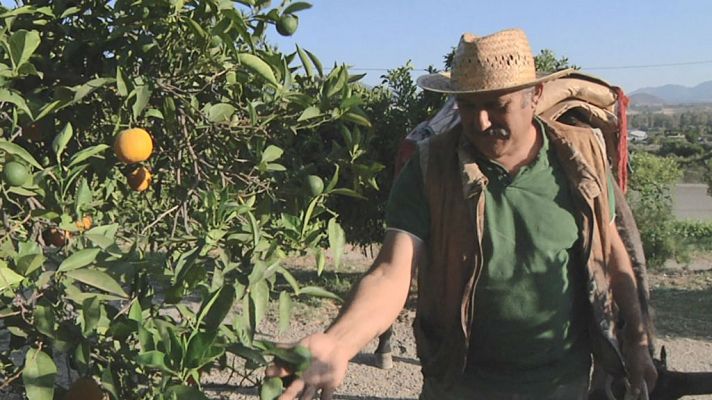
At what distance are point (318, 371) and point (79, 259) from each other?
41 centimetres

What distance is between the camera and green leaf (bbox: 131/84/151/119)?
4.71 ft

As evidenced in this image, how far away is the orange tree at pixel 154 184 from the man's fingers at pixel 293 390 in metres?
0.04

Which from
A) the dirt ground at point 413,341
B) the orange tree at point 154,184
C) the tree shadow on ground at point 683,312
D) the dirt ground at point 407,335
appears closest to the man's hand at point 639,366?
the orange tree at point 154,184

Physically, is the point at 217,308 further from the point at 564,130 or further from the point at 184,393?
the point at 564,130

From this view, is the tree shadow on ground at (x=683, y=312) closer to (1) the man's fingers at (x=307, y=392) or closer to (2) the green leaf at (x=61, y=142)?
(1) the man's fingers at (x=307, y=392)

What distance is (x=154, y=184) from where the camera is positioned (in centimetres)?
192

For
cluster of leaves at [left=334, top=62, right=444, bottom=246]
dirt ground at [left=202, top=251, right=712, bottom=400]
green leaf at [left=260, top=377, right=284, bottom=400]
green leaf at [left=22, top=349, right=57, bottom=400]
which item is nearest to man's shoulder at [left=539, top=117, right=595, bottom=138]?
green leaf at [left=260, top=377, right=284, bottom=400]

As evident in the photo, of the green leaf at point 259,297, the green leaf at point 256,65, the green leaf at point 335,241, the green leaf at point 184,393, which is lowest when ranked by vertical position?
the green leaf at point 184,393

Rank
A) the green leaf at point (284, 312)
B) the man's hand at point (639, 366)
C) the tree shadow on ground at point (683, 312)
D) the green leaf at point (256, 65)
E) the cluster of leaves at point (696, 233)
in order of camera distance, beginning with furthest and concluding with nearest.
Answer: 1. the cluster of leaves at point (696, 233)
2. the tree shadow on ground at point (683, 312)
3. the man's hand at point (639, 366)
4. the green leaf at point (256, 65)
5. the green leaf at point (284, 312)

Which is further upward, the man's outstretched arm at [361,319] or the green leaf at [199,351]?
the green leaf at [199,351]

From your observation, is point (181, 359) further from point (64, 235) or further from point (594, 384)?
point (594, 384)

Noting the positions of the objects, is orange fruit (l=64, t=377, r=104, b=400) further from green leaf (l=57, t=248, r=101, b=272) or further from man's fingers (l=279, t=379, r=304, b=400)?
man's fingers (l=279, t=379, r=304, b=400)

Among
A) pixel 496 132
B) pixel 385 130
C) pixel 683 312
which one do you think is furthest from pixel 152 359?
pixel 683 312

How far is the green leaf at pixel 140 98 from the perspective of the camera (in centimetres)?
144
